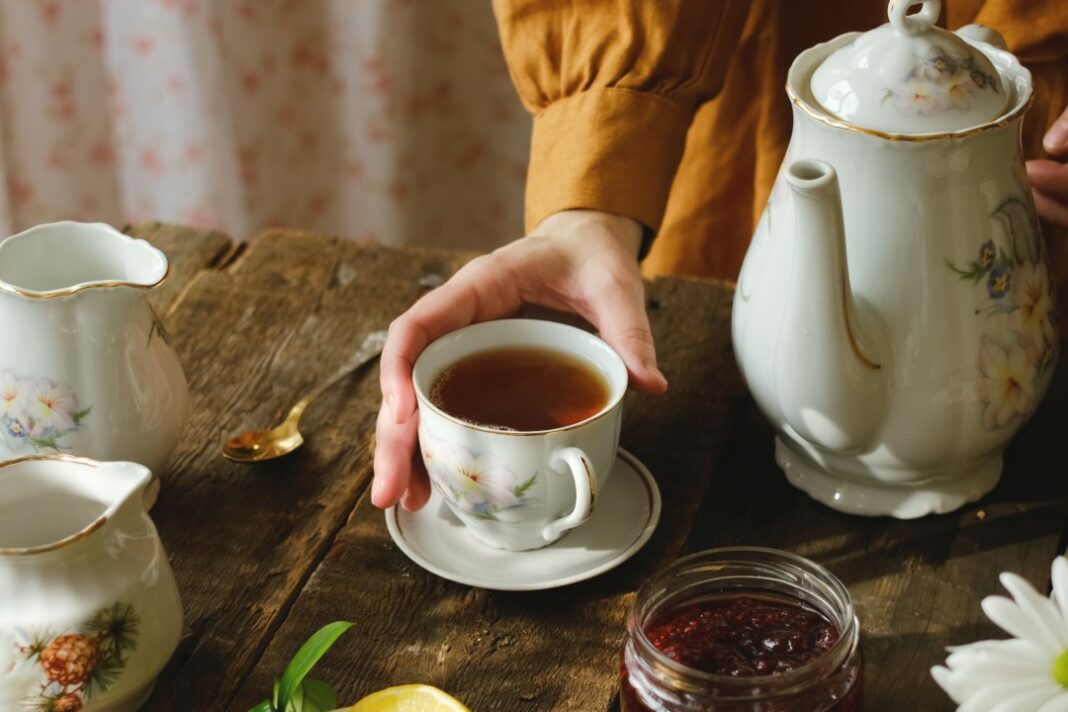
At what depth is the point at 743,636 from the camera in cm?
73

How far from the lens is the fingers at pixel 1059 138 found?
975 millimetres

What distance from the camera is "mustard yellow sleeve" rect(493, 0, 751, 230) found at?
3.67 ft

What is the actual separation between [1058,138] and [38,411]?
786 mm

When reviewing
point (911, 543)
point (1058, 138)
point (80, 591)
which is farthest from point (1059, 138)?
point (80, 591)

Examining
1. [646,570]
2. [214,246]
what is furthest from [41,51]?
[646,570]

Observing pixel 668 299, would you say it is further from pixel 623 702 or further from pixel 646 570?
Answer: pixel 623 702

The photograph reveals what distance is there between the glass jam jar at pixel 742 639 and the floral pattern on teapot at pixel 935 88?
29 centimetres

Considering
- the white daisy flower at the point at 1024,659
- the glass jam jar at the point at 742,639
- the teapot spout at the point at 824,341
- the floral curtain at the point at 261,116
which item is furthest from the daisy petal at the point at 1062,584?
the floral curtain at the point at 261,116

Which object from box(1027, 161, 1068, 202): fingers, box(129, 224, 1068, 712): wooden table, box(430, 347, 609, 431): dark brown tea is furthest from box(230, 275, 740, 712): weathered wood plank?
box(1027, 161, 1068, 202): fingers

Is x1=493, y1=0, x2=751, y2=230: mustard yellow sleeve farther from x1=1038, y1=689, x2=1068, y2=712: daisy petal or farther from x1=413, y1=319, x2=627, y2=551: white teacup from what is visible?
x1=1038, y1=689, x2=1068, y2=712: daisy petal

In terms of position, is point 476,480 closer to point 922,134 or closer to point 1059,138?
point 922,134

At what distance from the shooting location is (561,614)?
0.83 m

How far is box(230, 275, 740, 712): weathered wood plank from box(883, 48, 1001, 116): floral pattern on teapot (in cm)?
33

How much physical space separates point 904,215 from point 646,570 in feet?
0.96
